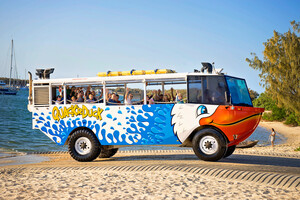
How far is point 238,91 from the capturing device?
44.0 ft

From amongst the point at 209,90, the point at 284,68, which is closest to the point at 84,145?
the point at 209,90

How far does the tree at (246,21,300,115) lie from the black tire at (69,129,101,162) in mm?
17694

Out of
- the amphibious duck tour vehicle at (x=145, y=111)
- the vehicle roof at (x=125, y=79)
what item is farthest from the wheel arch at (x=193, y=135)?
the vehicle roof at (x=125, y=79)

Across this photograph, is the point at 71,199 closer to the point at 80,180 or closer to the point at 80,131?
the point at 80,180

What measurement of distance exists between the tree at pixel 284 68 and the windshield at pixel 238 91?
15.2m

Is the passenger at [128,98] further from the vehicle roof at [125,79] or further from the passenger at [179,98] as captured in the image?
the passenger at [179,98]

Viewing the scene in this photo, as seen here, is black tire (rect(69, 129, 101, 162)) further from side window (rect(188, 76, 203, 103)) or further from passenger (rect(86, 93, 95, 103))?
side window (rect(188, 76, 203, 103))

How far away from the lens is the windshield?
43.2 feet

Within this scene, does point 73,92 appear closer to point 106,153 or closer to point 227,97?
point 106,153

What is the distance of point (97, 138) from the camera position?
574 inches

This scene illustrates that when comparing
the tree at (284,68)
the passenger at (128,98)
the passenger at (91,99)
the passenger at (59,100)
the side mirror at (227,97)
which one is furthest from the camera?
the tree at (284,68)

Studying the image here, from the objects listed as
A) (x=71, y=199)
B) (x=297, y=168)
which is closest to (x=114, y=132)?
(x=71, y=199)

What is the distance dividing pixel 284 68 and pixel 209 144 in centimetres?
1683

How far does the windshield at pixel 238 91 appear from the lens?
43.2 feet
